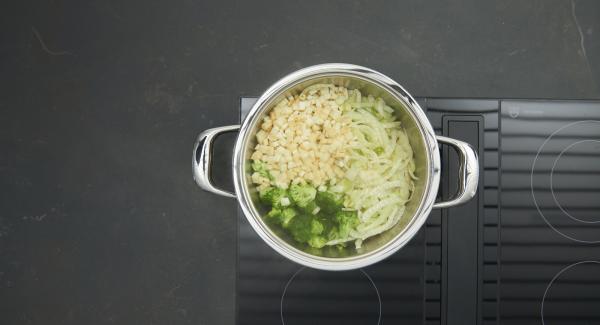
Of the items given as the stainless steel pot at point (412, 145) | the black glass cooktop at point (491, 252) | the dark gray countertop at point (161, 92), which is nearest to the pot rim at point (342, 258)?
the stainless steel pot at point (412, 145)

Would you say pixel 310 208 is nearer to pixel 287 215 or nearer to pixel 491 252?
pixel 287 215

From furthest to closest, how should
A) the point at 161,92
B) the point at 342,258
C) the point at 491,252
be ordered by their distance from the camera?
the point at 161,92, the point at 491,252, the point at 342,258

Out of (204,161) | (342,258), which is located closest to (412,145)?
(342,258)

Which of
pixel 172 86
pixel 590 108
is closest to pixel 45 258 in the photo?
pixel 172 86

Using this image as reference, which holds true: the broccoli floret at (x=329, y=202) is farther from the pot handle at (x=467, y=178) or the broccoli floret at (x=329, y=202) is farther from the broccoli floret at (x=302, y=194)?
the pot handle at (x=467, y=178)

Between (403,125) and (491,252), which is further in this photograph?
(491,252)

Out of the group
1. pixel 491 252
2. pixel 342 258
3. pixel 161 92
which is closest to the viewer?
pixel 342 258
